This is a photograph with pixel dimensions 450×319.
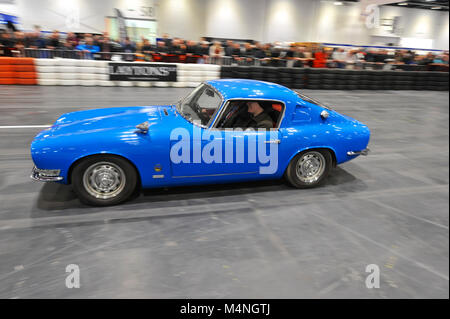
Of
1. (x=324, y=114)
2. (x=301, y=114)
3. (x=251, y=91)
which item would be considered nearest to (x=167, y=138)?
(x=251, y=91)

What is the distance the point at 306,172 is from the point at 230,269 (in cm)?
205

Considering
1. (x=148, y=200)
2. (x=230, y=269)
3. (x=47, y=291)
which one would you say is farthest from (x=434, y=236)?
Result: (x=47, y=291)

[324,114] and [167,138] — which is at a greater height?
[324,114]

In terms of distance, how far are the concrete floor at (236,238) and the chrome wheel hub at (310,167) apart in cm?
21

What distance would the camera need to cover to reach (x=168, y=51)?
43.7ft

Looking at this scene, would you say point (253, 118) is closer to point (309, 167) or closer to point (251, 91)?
point (251, 91)

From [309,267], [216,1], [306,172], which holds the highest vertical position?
[216,1]

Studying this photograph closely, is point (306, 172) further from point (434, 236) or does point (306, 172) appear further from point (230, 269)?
point (230, 269)

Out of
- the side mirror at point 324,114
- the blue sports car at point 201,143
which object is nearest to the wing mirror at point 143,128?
the blue sports car at point 201,143

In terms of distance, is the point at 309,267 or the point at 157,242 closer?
the point at 309,267

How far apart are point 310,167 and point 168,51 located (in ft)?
34.9

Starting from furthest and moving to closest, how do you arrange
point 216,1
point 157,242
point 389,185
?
point 216,1 < point 389,185 < point 157,242

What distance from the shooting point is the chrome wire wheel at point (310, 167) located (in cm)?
427

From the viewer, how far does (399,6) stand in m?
30.2
